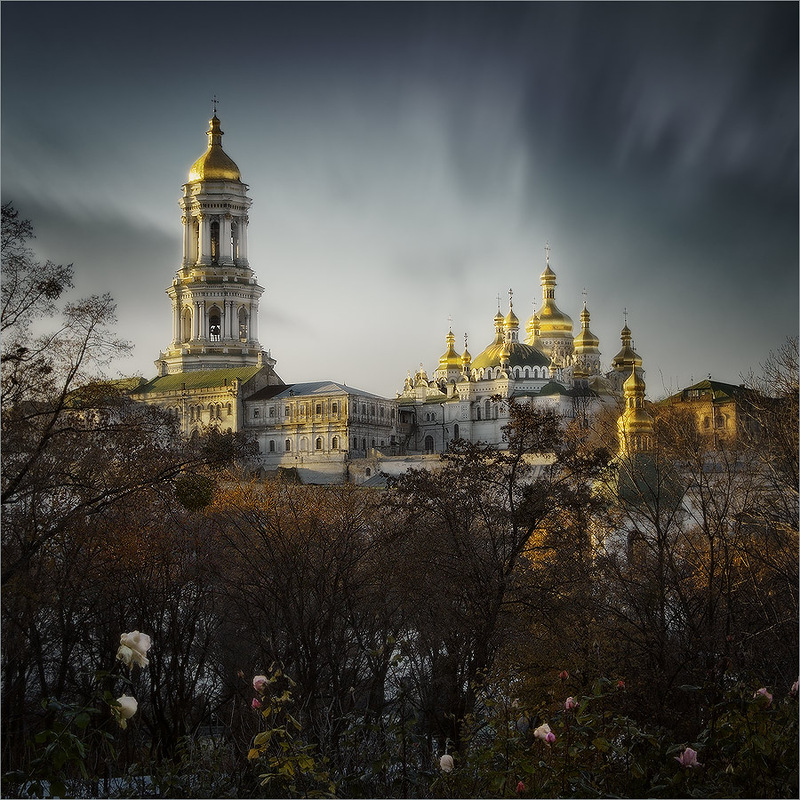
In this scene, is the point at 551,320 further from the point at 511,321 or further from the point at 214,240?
the point at 214,240

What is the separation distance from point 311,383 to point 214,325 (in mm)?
13942

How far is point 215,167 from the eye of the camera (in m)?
95.4

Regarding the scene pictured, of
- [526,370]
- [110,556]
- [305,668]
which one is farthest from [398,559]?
[526,370]

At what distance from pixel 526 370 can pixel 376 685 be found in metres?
75.1

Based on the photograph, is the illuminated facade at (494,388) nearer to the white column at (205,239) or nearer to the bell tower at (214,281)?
the bell tower at (214,281)

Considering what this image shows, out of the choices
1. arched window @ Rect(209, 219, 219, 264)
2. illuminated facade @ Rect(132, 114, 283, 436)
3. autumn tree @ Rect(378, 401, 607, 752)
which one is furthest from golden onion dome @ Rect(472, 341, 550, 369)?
autumn tree @ Rect(378, 401, 607, 752)

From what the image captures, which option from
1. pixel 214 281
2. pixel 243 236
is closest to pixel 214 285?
pixel 214 281

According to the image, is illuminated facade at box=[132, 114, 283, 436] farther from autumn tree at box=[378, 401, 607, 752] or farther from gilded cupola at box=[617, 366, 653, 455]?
autumn tree at box=[378, 401, 607, 752]

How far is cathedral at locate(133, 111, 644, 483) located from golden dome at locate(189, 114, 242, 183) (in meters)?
0.10

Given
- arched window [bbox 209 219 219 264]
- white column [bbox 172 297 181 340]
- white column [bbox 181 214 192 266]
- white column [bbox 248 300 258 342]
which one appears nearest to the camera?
white column [bbox 172 297 181 340]

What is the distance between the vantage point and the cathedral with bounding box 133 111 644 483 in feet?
273

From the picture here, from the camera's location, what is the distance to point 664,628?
14711 mm

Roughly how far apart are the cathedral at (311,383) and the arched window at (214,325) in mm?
162

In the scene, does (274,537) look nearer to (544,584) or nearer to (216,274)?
(544,584)
